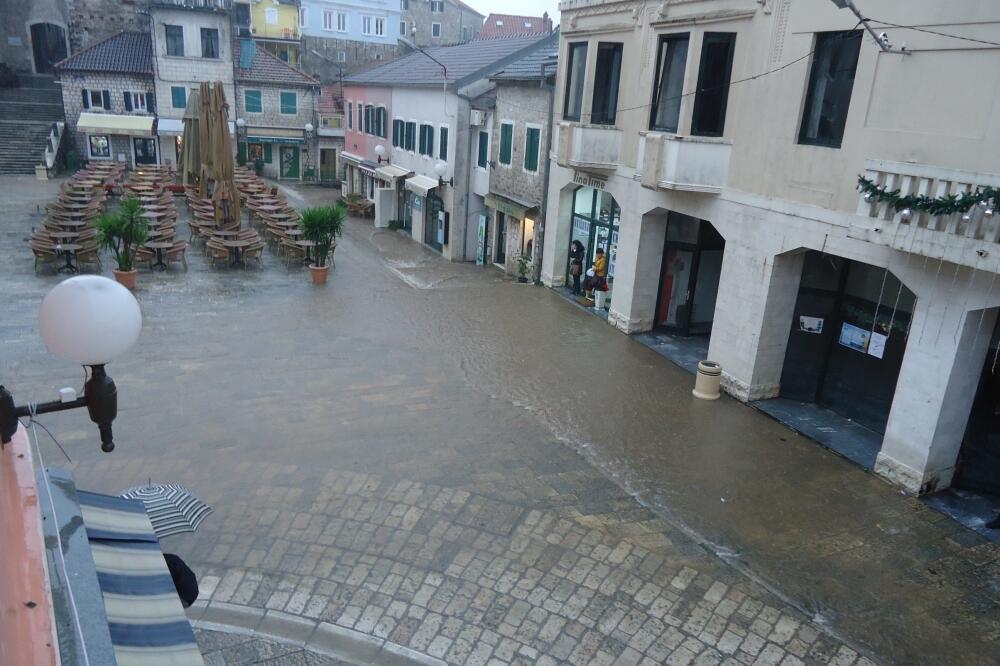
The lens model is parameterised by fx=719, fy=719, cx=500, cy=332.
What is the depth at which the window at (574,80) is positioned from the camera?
16469 millimetres

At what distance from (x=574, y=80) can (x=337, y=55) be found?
136ft

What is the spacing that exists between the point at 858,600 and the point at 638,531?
7.30 feet

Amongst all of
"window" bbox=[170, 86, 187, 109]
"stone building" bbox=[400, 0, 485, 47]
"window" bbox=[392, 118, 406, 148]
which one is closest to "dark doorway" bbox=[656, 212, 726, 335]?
"window" bbox=[392, 118, 406, 148]

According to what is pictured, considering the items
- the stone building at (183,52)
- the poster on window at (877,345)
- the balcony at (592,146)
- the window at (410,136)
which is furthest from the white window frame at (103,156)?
the poster on window at (877,345)

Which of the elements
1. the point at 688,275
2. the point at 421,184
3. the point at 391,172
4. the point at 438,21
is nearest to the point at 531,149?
the point at 688,275

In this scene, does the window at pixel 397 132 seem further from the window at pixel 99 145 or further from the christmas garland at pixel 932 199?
the christmas garland at pixel 932 199

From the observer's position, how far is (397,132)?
29609mm

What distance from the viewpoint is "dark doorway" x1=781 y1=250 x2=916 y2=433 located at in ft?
34.8

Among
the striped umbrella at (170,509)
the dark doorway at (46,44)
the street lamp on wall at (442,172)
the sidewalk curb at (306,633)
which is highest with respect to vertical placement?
the dark doorway at (46,44)

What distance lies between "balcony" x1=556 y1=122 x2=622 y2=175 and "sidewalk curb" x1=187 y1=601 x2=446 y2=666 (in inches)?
451

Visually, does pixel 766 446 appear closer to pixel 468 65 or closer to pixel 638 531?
pixel 638 531

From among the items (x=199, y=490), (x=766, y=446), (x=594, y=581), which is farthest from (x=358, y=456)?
(x=766, y=446)

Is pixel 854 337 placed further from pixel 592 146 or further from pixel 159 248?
pixel 159 248

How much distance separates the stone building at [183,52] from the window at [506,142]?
24.2 metres
